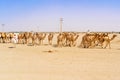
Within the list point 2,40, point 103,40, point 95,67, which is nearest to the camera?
point 95,67

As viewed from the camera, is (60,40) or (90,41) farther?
(60,40)

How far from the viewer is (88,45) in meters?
26.3

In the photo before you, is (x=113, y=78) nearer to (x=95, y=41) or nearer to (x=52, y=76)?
(x=52, y=76)

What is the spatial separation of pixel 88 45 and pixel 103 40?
1446 mm

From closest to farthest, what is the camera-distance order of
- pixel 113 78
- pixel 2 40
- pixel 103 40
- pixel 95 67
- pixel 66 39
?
pixel 113 78 < pixel 95 67 < pixel 103 40 < pixel 66 39 < pixel 2 40

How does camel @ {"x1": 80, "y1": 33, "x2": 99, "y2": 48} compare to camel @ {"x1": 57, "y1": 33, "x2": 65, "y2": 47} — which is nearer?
camel @ {"x1": 80, "y1": 33, "x2": 99, "y2": 48}

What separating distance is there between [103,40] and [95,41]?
1.16 m

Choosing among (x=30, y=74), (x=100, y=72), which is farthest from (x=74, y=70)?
(x=30, y=74)

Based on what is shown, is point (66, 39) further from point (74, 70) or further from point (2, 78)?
point (2, 78)

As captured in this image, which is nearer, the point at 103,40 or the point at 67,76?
the point at 67,76

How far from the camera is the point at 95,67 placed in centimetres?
1366

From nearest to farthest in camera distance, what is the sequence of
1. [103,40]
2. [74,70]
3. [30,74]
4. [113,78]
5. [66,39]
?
[113,78] → [30,74] → [74,70] → [103,40] → [66,39]

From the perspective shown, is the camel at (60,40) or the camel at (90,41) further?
the camel at (60,40)

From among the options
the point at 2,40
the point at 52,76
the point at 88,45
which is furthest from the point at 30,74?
the point at 2,40
